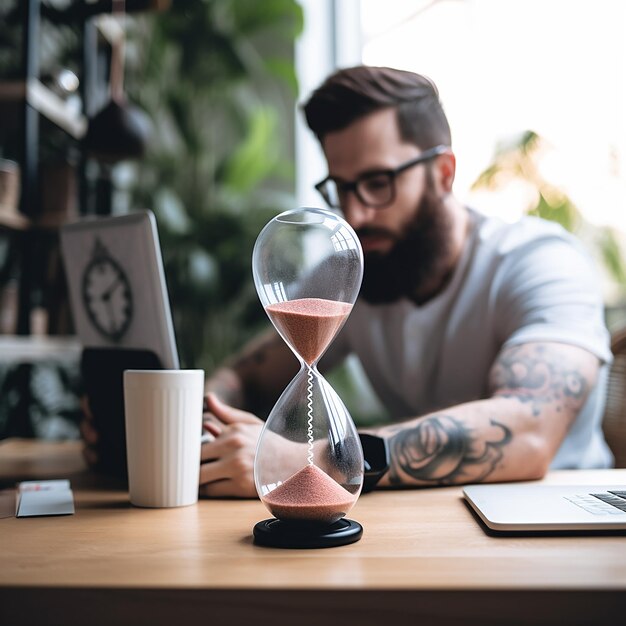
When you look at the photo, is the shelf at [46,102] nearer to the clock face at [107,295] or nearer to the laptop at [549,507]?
the clock face at [107,295]

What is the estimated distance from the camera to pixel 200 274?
2.73 m

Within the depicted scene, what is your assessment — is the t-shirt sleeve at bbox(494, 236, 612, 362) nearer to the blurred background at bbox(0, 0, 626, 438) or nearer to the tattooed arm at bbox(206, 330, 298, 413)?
the tattooed arm at bbox(206, 330, 298, 413)

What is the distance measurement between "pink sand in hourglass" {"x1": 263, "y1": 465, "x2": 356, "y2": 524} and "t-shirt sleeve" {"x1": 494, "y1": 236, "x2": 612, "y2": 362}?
609 millimetres

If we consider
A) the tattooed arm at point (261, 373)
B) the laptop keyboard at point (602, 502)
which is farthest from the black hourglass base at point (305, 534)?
the tattooed arm at point (261, 373)

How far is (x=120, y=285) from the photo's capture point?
1.02 metres

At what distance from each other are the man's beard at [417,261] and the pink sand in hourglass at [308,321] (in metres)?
0.75

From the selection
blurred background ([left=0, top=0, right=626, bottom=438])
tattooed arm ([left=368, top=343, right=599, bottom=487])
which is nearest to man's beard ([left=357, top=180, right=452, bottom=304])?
tattooed arm ([left=368, top=343, right=599, bottom=487])

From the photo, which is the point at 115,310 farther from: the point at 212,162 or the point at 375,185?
the point at 212,162

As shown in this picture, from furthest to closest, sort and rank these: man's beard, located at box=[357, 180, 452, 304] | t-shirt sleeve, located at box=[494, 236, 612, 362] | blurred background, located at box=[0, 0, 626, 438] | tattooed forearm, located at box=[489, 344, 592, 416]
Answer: blurred background, located at box=[0, 0, 626, 438]
man's beard, located at box=[357, 180, 452, 304]
t-shirt sleeve, located at box=[494, 236, 612, 362]
tattooed forearm, located at box=[489, 344, 592, 416]

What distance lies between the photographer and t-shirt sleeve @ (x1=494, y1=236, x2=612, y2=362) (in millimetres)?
1212

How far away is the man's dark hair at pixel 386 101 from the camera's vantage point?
1291mm

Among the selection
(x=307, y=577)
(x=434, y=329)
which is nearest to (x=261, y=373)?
(x=434, y=329)

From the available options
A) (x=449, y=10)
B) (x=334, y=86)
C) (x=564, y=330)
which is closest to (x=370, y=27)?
(x=449, y=10)

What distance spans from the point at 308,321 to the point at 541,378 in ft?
1.86
